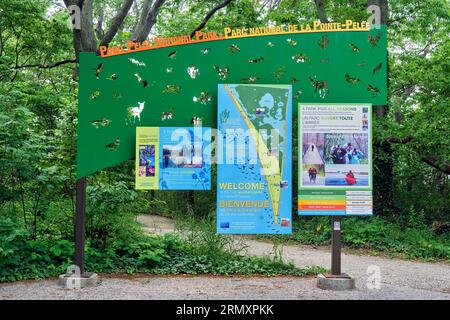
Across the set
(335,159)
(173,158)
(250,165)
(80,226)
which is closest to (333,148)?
(335,159)

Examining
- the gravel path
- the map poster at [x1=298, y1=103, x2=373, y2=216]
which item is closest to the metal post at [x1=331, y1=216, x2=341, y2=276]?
the map poster at [x1=298, y1=103, x2=373, y2=216]

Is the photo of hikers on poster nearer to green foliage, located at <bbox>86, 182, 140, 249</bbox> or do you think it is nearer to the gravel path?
the gravel path

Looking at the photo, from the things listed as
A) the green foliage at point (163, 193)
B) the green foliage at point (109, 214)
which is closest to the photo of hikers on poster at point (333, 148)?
the green foliage at point (163, 193)

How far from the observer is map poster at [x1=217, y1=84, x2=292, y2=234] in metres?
6.92

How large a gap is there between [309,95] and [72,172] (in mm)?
4085

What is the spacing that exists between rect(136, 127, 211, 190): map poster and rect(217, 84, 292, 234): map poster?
255 millimetres

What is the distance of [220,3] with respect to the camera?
14.7 metres

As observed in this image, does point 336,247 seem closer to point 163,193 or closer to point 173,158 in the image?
point 173,158

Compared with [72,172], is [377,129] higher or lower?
higher

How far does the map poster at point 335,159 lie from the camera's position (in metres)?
6.79

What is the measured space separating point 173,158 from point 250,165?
113cm

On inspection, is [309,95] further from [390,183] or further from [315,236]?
[390,183]

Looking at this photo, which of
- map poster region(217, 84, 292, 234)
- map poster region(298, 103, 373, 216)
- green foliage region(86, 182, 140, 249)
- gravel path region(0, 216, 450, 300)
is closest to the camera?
gravel path region(0, 216, 450, 300)

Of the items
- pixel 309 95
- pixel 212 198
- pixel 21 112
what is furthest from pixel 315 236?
pixel 21 112
